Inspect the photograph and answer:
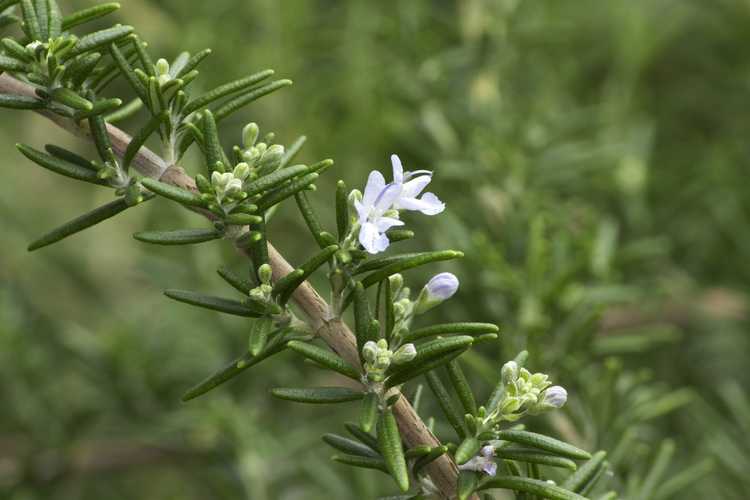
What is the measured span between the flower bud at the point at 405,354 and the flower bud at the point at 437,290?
115 mm

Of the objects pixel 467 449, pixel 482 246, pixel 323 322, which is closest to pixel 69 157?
pixel 323 322

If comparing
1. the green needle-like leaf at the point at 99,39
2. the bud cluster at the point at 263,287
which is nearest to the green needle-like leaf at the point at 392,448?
the bud cluster at the point at 263,287

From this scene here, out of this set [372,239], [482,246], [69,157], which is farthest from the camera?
[482,246]

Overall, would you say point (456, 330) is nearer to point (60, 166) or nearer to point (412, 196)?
point (412, 196)

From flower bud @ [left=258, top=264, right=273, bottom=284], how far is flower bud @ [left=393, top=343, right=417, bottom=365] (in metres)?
0.18

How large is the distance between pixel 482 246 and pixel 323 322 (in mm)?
887

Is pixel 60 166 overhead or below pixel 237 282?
overhead

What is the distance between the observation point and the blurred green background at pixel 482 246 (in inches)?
79.4

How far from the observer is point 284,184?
1.15 metres

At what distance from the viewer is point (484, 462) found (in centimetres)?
113

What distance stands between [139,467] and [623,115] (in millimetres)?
1858

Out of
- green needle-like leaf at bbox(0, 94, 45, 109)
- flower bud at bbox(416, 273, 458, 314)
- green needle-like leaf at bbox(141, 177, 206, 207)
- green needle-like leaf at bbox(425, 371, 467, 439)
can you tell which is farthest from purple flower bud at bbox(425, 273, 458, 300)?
green needle-like leaf at bbox(0, 94, 45, 109)

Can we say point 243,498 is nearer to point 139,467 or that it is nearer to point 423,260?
point 139,467

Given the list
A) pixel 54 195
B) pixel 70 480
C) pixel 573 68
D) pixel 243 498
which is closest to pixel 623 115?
pixel 573 68
